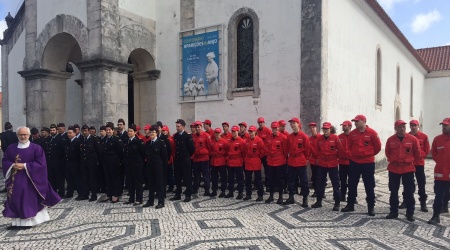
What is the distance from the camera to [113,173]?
8.39 metres

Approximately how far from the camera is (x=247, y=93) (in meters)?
11.3

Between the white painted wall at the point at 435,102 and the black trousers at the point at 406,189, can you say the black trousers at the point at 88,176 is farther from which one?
the white painted wall at the point at 435,102

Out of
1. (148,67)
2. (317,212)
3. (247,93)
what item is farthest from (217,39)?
(317,212)

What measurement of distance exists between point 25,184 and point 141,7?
7.95 meters

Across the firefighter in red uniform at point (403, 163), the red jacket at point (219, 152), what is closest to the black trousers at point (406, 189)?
the firefighter in red uniform at point (403, 163)

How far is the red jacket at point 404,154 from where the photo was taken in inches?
267

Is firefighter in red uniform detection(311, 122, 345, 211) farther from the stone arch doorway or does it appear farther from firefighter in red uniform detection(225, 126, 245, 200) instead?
the stone arch doorway

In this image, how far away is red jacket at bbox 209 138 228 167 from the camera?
909 centimetres

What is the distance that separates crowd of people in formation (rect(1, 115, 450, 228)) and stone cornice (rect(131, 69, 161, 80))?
3.73 m

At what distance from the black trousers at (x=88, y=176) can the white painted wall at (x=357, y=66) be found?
6.01m

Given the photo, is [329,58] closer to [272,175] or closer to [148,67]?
[272,175]

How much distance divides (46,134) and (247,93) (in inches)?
222

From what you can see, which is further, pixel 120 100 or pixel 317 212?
pixel 120 100

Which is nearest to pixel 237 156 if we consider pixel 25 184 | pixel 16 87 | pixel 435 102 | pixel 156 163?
pixel 156 163
